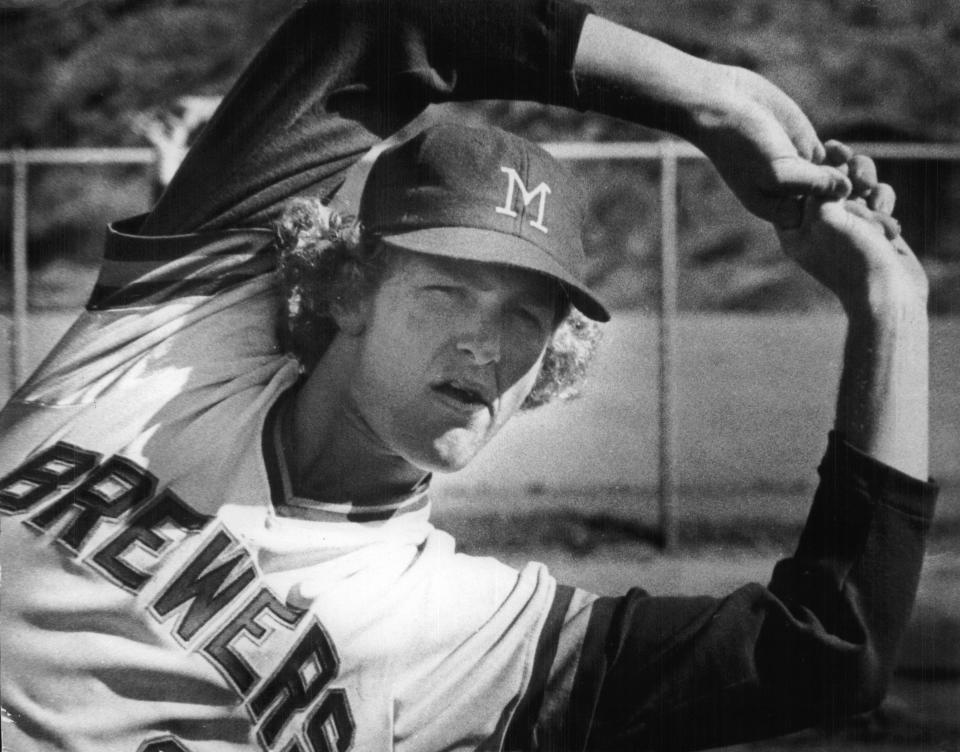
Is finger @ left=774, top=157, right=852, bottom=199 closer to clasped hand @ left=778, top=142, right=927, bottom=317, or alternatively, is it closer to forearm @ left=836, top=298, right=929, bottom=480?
clasped hand @ left=778, top=142, right=927, bottom=317

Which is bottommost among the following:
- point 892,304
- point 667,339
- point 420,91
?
point 667,339

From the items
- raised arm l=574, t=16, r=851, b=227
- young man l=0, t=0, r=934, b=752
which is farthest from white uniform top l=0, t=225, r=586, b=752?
raised arm l=574, t=16, r=851, b=227

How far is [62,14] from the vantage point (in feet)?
6.88

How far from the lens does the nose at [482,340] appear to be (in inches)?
68.9

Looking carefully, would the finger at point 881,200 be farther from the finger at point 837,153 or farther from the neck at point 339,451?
the neck at point 339,451

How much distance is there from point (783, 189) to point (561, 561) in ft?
2.45

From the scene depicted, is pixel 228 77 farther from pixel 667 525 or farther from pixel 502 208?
pixel 667 525

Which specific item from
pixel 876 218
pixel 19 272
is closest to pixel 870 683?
pixel 876 218

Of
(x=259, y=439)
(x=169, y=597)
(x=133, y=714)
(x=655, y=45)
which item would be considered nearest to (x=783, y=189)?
(x=655, y=45)

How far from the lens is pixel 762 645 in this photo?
1.72m

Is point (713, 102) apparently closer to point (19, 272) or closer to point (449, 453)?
point (449, 453)

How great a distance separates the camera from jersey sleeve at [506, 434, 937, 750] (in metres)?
1.70

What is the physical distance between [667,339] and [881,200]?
68cm

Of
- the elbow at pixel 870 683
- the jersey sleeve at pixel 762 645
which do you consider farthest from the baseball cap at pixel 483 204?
the elbow at pixel 870 683
